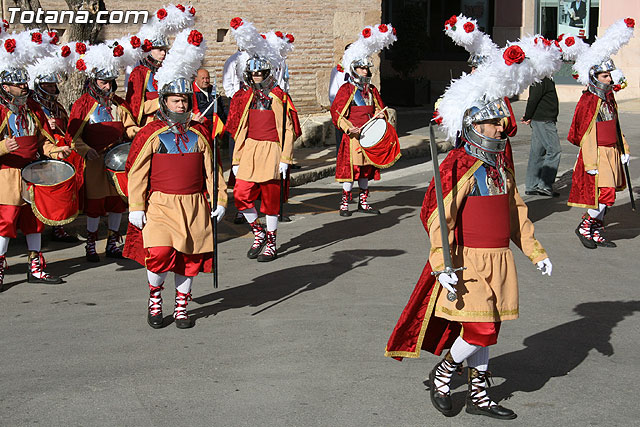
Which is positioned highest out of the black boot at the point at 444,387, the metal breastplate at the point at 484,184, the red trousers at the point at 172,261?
the metal breastplate at the point at 484,184

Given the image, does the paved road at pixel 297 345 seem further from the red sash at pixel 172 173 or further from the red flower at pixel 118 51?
the red flower at pixel 118 51

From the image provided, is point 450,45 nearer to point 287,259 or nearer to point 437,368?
point 287,259

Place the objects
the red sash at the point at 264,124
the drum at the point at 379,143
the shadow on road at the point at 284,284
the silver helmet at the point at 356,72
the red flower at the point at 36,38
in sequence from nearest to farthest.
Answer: the shadow on road at the point at 284,284
the red flower at the point at 36,38
the red sash at the point at 264,124
the drum at the point at 379,143
the silver helmet at the point at 356,72

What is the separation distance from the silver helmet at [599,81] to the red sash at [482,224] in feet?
16.3

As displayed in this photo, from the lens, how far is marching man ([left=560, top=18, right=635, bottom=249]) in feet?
33.4

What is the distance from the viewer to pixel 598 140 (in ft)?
33.6

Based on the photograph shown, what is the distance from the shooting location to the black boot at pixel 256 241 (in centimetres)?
998

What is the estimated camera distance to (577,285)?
8.76 meters

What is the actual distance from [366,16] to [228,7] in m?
2.71

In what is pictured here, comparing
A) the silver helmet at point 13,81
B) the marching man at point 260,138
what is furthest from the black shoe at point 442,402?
the silver helmet at point 13,81

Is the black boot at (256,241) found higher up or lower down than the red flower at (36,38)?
lower down

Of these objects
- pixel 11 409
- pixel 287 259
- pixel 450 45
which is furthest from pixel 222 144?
pixel 450 45

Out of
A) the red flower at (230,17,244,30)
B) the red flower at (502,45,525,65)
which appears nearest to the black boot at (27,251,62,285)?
the red flower at (230,17,244,30)

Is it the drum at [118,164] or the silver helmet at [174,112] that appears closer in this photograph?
the silver helmet at [174,112]
